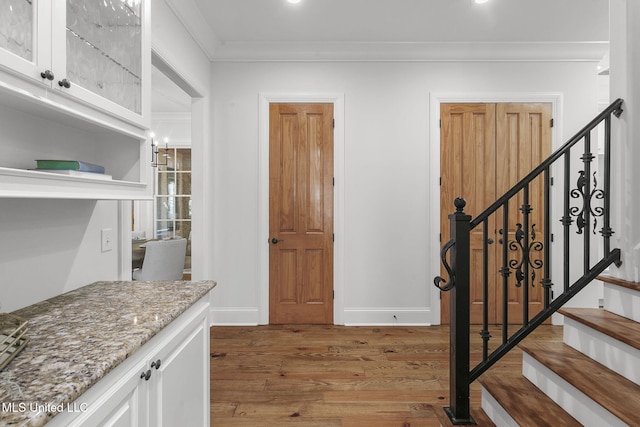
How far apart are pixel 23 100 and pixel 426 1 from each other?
2.89 m

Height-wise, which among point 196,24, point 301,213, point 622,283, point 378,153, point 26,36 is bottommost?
point 622,283

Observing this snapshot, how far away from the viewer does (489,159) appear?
366 centimetres

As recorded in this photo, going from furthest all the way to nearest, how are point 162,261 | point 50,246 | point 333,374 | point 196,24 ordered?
point 162,261 → point 196,24 → point 333,374 → point 50,246

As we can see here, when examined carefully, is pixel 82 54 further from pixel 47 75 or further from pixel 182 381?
pixel 182 381

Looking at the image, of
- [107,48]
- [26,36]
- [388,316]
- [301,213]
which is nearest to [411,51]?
[301,213]

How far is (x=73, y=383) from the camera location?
32.1 inches

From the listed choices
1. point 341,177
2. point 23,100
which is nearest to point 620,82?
point 341,177

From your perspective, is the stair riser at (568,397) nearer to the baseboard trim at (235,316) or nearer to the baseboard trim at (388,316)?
the baseboard trim at (388,316)

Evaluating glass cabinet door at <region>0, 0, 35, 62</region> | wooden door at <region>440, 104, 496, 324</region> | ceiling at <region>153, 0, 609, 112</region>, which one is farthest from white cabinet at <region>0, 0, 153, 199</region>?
wooden door at <region>440, 104, 496, 324</region>

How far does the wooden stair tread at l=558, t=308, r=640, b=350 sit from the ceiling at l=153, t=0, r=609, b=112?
8.14 ft

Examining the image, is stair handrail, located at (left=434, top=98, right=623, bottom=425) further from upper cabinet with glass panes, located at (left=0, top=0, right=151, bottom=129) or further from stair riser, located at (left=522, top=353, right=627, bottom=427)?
upper cabinet with glass panes, located at (left=0, top=0, right=151, bottom=129)

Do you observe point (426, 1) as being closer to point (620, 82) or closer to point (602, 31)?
point (620, 82)

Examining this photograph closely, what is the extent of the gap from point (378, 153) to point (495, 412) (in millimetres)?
2500

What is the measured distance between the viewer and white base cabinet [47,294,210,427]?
0.89 meters
